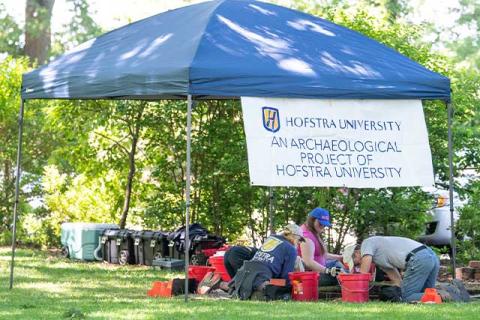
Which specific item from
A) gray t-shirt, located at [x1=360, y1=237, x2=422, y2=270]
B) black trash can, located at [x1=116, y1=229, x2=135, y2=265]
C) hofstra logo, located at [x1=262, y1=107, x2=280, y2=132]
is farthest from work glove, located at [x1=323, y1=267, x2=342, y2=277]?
black trash can, located at [x1=116, y1=229, x2=135, y2=265]

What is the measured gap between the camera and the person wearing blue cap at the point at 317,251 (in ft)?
42.0

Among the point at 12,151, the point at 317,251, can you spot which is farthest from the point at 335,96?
the point at 12,151

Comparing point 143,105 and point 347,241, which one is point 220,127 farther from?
point 347,241

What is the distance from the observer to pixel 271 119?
39.4 feet

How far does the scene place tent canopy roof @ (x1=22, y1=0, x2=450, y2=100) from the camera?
38.8 ft

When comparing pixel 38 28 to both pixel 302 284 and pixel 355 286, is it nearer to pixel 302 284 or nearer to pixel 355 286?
pixel 302 284

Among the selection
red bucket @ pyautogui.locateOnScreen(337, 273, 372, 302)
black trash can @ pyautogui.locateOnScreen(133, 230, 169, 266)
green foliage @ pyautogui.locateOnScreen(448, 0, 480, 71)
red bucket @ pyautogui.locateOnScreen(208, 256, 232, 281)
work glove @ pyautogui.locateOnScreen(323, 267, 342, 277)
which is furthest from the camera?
green foliage @ pyautogui.locateOnScreen(448, 0, 480, 71)

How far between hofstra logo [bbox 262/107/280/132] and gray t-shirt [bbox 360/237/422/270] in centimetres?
167

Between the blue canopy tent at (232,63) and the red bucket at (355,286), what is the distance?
1899mm

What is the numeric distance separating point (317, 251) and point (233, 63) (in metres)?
2.64

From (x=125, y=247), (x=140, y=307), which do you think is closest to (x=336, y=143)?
(x=140, y=307)

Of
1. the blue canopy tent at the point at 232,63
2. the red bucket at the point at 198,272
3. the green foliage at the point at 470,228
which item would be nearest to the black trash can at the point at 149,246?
the red bucket at the point at 198,272

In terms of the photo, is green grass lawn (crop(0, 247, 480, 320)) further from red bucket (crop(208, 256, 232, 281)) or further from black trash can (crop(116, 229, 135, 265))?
black trash can (crop(116, 229, 135, 265))

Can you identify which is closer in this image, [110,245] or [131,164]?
[110,245]
